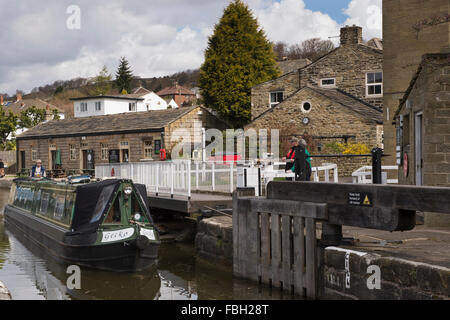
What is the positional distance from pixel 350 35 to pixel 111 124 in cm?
1594

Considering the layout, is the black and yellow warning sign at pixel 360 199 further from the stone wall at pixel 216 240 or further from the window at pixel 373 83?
the window at pixel 373 83

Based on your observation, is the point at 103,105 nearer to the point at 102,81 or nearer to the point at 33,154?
the point at 33,154

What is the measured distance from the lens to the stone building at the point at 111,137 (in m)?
33.1

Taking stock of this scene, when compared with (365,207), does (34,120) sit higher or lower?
higher

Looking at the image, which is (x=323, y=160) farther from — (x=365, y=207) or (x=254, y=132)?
(x=365, y=207)

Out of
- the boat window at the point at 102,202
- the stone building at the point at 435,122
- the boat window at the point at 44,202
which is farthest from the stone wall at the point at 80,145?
the stone building at the point at 435,122

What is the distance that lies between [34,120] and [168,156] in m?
28.5

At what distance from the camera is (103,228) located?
1205cm

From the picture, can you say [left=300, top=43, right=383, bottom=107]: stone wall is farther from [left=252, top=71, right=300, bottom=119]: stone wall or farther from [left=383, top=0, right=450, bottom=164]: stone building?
[left=383, top=0, right=450, bottom=164]: stone building

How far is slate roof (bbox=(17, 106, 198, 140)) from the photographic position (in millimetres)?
33416

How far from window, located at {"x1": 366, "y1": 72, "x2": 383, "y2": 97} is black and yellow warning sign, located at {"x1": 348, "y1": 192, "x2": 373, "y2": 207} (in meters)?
22.8
